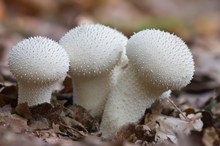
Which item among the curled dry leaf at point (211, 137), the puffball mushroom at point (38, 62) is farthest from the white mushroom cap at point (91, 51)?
the curled dry leaf at point (211, 137)

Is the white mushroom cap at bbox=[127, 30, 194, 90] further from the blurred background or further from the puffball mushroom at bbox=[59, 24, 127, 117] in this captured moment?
the blurred background

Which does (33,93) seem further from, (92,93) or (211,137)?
(211,137)

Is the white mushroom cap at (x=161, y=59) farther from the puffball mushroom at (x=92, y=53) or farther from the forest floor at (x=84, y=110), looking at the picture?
the forest floor at (x=84, y=110)

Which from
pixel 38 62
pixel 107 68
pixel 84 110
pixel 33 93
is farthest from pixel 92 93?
pixel 38 62

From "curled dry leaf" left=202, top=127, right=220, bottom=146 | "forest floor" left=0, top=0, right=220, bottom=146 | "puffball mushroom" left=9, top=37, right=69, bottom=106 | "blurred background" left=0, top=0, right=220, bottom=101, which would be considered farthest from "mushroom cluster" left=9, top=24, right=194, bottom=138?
"blurred background" left=0, top=0, right=220, bottom=101

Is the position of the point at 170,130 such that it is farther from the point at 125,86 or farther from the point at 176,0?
the point at 176,0
